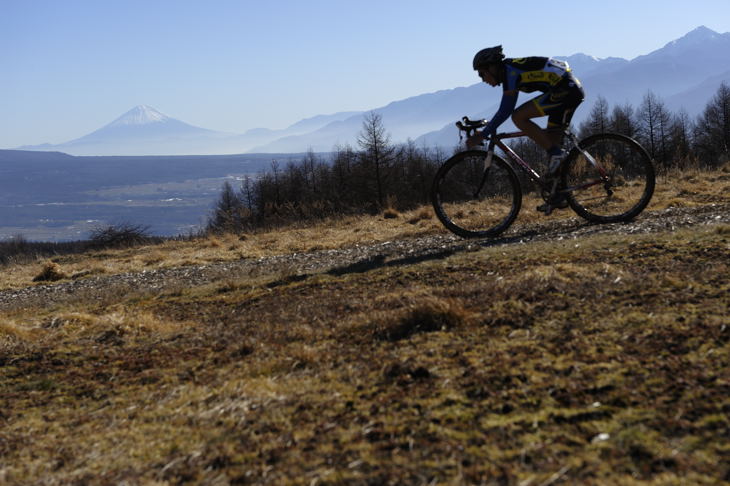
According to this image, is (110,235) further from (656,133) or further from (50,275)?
(656,133)

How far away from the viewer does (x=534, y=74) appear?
7801 millimetres

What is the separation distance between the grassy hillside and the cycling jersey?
101 inches

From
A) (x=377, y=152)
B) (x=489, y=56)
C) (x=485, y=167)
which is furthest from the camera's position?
(x=377, y=152)

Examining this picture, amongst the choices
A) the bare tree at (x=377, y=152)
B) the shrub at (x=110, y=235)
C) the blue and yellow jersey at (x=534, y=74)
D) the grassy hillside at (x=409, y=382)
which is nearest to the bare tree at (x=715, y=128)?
the bare tree at (x=377, y=152)

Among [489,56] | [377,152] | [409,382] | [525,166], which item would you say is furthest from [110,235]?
[377,152]

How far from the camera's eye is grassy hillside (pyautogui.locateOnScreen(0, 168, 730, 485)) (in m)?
2.31

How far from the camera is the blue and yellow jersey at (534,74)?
25.3ft

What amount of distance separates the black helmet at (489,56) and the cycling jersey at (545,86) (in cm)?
12

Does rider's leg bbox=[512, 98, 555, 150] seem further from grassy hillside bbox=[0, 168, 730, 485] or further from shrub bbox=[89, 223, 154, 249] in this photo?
shrub bbox=[89, 223, 154, 249]

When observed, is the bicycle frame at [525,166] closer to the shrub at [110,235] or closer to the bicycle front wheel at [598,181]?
the bicycle front wheel at [598,181]

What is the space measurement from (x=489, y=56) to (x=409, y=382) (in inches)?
235

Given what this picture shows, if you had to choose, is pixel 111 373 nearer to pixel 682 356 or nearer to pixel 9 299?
pixel 682 356

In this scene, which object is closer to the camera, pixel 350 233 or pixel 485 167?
pixel 485 167

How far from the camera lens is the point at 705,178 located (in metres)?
13.4
